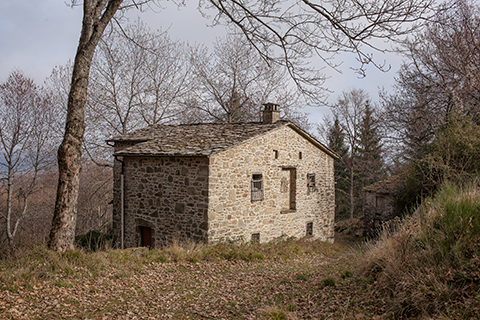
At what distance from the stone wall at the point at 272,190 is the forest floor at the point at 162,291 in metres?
3.33

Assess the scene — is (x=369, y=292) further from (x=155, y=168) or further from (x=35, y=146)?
(x=35, y=146)

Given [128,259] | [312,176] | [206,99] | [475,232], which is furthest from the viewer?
[206,99]

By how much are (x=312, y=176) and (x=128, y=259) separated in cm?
971

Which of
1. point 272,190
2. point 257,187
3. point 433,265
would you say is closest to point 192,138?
point 257,187

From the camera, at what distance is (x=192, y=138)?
11828mm

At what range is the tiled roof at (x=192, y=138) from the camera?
412 inches

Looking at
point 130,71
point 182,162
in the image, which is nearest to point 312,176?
point 182,162

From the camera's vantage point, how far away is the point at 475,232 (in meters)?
4.35

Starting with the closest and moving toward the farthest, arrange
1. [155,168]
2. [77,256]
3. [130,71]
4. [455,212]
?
[455,212], [77,256], [155,168], [130,71]

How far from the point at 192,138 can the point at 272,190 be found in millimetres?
3650

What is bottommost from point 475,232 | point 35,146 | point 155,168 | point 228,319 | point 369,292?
point 228,319

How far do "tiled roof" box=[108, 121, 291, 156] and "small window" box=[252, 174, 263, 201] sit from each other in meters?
1.60

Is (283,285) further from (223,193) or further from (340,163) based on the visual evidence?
(340,163)

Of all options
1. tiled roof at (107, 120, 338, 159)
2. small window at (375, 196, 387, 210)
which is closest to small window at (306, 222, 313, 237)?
tiled roof at (107, 120, 338, 159)
